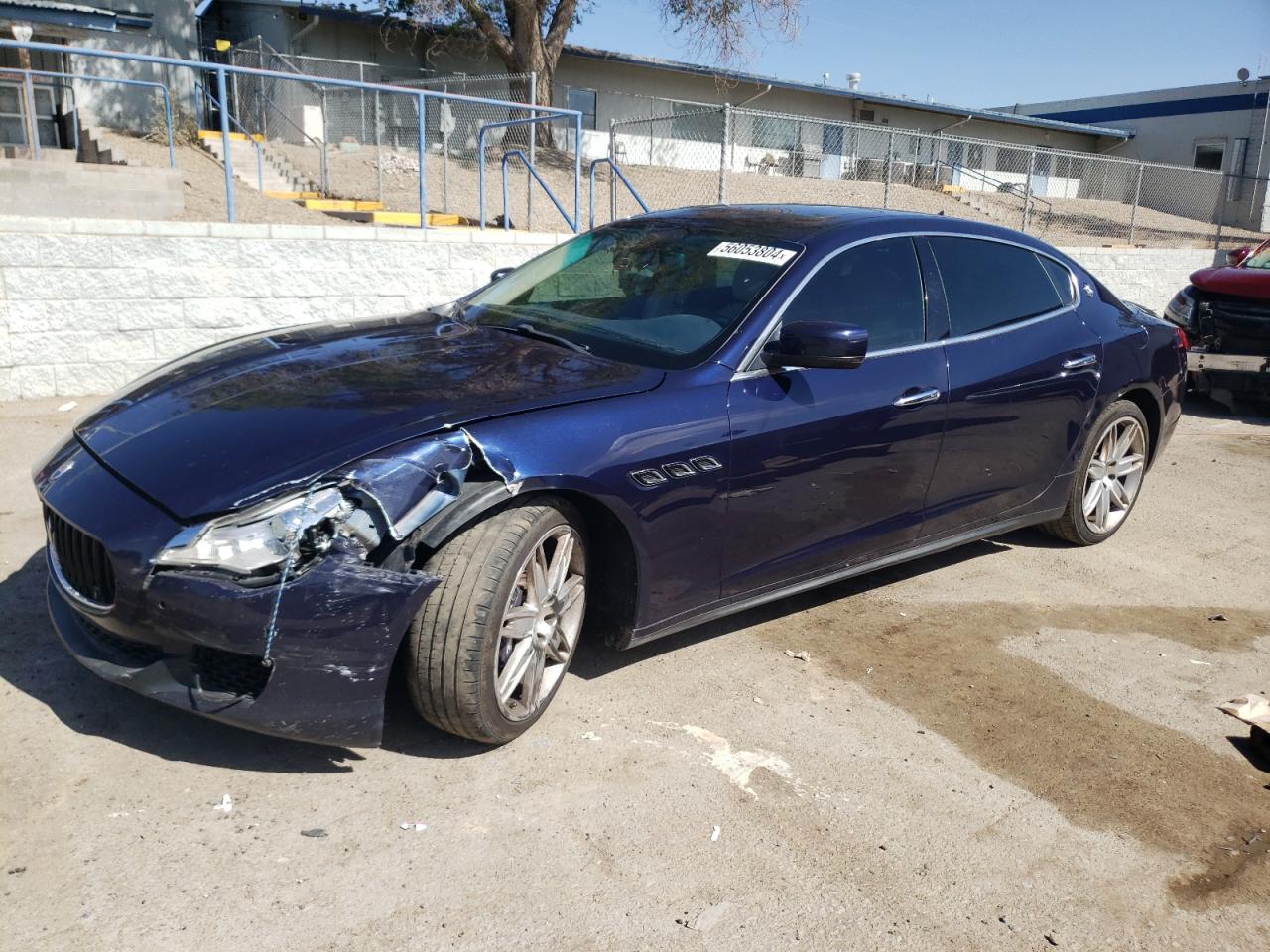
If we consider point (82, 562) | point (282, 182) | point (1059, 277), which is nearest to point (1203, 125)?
point (282, 182)

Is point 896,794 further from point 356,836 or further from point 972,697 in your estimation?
point 356,836

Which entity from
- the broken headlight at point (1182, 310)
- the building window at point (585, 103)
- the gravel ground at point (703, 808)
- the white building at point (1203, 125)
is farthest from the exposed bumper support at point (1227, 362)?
the white building at point (1203, 125)

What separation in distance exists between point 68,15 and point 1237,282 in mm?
17494

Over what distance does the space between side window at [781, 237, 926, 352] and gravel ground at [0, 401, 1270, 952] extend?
1.28 m

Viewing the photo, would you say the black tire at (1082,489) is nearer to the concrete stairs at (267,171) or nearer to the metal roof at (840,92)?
the concrete stairs at (267,171)

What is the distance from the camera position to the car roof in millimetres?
4305

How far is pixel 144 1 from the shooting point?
1922cm

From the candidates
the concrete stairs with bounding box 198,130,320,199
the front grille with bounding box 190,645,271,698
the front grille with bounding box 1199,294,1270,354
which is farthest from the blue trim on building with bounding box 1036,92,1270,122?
the front grille with bounding box 190,645,271,698

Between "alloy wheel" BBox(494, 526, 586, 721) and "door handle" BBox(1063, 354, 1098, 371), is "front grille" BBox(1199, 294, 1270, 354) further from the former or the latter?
"alloy wheel" BBox(494, 526, 586, 721)

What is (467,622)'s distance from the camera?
298 centimetres

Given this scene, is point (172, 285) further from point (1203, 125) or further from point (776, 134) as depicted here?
point (1203, 125)

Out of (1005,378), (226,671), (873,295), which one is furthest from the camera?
(1005,378)

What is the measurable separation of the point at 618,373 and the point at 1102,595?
9.49ft

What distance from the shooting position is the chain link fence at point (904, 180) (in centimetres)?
1920
